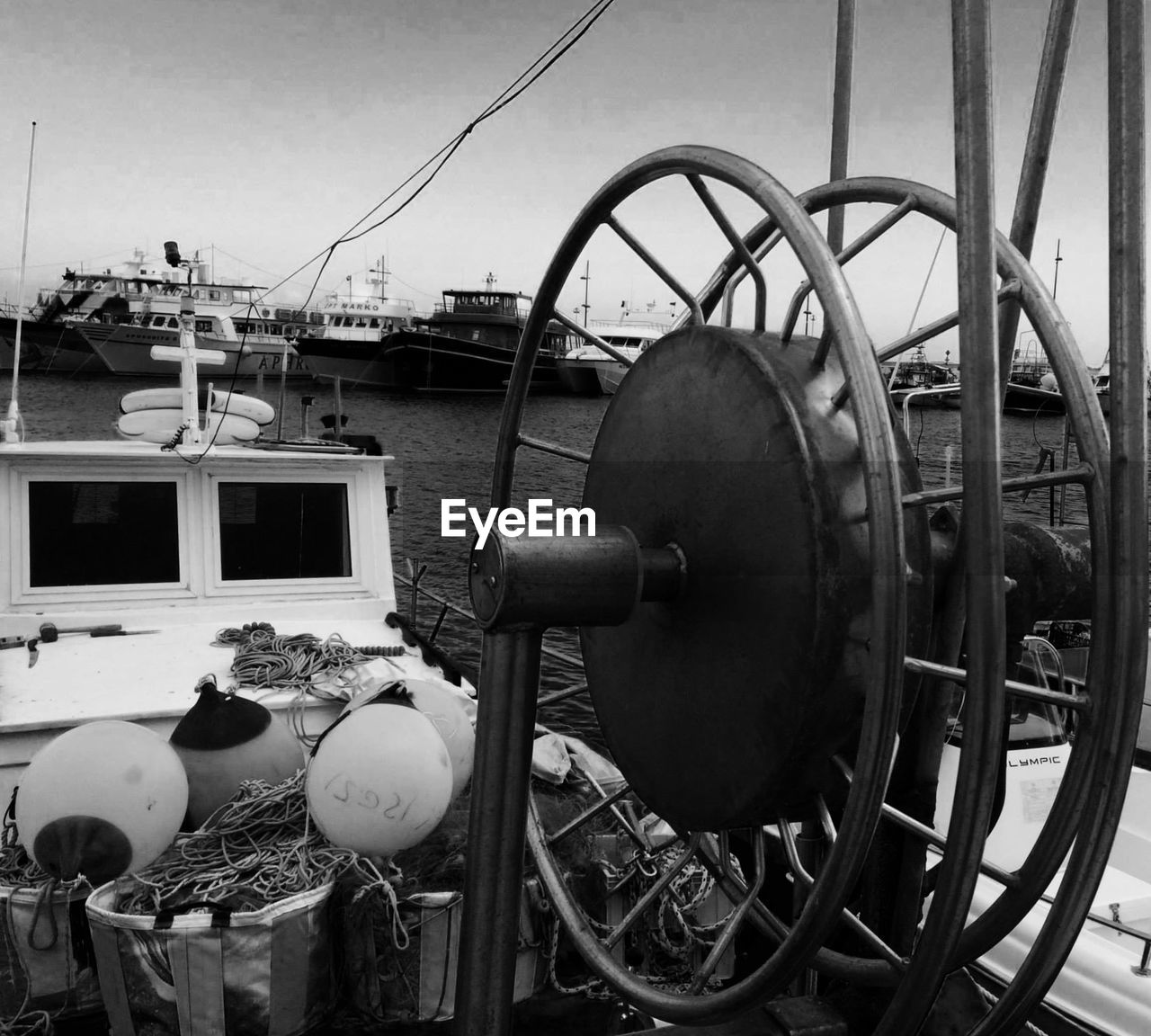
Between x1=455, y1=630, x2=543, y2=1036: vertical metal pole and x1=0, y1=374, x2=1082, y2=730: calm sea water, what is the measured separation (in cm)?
135

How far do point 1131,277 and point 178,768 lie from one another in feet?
12.0

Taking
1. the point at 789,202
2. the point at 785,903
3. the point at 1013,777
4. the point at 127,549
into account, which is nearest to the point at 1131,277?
the point at 789,202

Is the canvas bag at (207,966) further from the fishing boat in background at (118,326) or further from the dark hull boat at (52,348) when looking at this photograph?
the dark hull boat at (52,348)

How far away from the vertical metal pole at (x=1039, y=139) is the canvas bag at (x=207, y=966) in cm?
292

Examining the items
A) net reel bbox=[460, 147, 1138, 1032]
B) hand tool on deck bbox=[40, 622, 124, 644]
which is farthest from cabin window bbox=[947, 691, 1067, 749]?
hand tool on deck bbox=[40, 622, 124, 644]

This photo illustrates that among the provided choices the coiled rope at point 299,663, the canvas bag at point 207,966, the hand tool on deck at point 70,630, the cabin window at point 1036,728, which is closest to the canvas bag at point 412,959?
the canvas bag at point 207,966

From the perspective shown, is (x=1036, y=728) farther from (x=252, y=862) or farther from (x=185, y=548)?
(x=185, y=548)

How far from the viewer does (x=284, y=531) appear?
6.99 meters

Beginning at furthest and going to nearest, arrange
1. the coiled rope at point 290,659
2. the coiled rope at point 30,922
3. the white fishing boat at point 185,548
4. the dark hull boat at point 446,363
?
the dark hull boat at point 446,363, the white fishing boat at point 185,548, the coiled rope at point 290,659, the coiled rope at point 30,922

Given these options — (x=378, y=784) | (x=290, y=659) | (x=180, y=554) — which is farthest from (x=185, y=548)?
(x=378, y=784)

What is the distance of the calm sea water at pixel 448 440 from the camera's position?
1572 centimetres

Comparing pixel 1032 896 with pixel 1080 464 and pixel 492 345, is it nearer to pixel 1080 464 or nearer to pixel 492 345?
pixel 1080 464

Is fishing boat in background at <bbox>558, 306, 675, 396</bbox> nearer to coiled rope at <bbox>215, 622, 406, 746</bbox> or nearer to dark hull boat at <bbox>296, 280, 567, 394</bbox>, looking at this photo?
dark hull boat at <bbox>296, 280, 567, 394</bbox>

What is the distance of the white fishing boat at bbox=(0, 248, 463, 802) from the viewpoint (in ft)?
19.9
